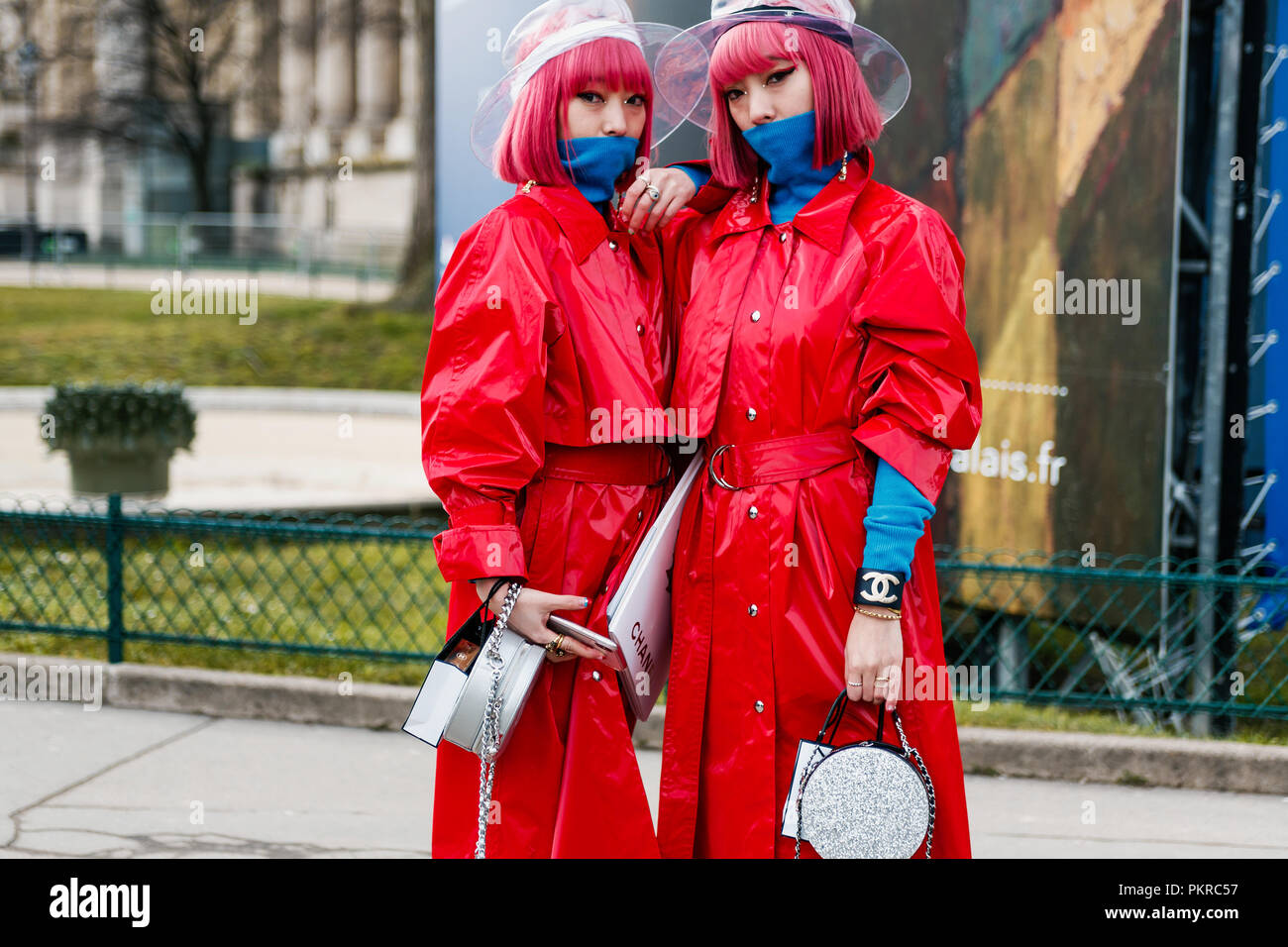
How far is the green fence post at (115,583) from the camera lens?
5652 millimetres

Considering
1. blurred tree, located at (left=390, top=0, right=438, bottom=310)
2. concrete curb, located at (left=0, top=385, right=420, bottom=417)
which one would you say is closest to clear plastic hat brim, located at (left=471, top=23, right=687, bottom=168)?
concrete curb, located at (left=0, top=385, right=420, bottom=417)

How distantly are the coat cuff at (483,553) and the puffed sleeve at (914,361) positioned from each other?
2.30 feet

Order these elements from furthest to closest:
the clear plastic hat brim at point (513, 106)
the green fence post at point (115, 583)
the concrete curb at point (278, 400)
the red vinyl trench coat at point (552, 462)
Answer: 1. the concrete curb at point (278, 400)
2. the green fence post at point (115, 583)
3. the clear plastic hat brim at point (513, 106)
4. the red vinyl trench coat at point (552, 462)

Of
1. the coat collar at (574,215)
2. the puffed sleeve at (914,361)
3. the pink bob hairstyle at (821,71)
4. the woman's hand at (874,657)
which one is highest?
the pink bob hairstyle at (821,71)

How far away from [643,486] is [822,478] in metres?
0.40

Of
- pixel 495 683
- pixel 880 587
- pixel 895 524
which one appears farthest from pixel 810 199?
pixel 495 683

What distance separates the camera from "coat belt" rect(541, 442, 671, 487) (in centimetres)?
288

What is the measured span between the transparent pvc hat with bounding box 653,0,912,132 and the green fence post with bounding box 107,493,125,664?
351cm

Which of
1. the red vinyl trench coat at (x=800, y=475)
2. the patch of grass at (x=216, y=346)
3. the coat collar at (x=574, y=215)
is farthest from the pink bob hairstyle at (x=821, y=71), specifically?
the patch of grass at (x=216, y=346)

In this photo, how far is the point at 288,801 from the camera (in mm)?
4590

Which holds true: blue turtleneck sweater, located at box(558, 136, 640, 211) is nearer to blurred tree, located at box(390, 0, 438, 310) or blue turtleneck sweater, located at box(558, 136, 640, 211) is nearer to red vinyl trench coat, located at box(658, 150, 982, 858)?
red vinyl trench coat, located at box(658, 150, 982, 858)

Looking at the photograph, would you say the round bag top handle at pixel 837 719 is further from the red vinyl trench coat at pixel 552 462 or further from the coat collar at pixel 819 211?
the coat collar at pixel 819 211
